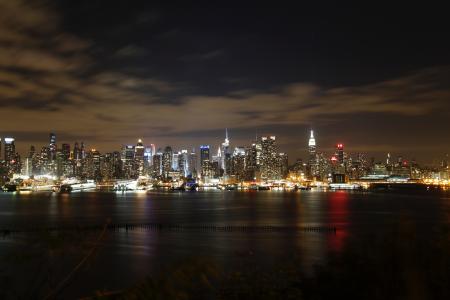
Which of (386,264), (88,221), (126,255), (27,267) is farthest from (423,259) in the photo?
(88,221)

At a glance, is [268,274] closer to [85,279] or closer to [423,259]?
[423,259]

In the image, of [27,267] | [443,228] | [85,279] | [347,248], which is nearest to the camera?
[347,248]

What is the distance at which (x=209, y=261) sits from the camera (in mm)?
6973

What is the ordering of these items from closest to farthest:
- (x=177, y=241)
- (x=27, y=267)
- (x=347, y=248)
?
(x=347, y=248)
(x=27, y=267)
(x=177, y=241)

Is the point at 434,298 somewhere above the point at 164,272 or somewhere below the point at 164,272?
below

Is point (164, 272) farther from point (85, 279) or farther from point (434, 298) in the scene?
point (85, 279)

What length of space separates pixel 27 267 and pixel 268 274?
19058mm

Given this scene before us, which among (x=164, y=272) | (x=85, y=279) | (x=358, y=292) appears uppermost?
(x=164, y=272)

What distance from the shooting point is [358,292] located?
8586 mm

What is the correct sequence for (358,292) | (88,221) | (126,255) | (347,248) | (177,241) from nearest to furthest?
(358,292) < (347,248) < (126,255) < (177,241) < (88,221)

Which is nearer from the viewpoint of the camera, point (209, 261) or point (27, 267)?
point (209, 261)

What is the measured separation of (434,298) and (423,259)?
1170 millimetres

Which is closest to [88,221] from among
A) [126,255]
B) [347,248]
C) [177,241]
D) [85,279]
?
[177,241]

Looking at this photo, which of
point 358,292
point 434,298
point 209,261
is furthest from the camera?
point 358,292
